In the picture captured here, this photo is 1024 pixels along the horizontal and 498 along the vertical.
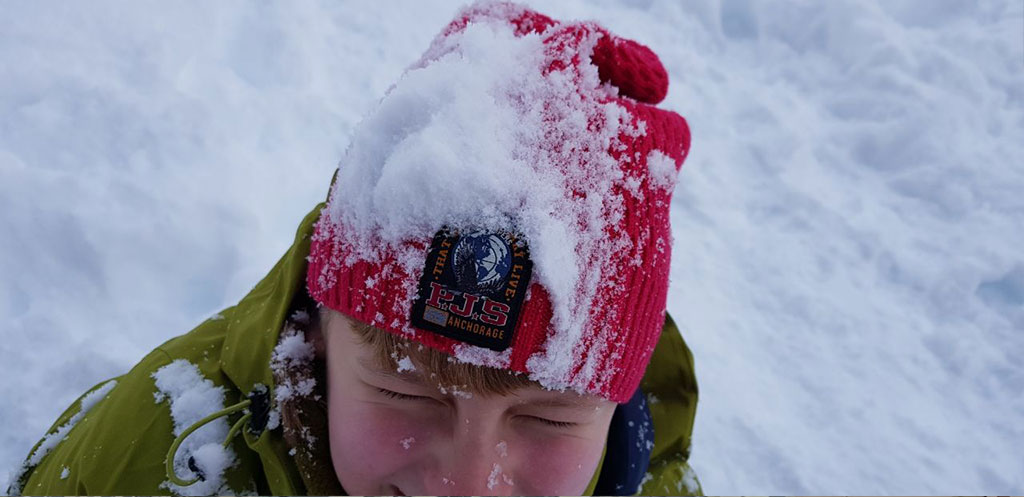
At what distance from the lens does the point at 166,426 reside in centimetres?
113

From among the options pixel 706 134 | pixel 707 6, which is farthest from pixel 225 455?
pixel 707 6

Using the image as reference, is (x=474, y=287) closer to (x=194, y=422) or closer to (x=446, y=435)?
(x=446, y=435)

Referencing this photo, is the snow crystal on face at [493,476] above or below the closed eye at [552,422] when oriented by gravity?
below

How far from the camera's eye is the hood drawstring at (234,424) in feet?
3.40

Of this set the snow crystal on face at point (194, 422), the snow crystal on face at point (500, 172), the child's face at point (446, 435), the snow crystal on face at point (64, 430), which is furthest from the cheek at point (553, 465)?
the snow crystal on face at point (64, 430)

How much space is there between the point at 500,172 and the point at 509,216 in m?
0.06

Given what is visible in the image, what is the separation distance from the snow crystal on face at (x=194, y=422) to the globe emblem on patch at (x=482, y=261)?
602 millimetres

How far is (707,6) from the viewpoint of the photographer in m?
3.16

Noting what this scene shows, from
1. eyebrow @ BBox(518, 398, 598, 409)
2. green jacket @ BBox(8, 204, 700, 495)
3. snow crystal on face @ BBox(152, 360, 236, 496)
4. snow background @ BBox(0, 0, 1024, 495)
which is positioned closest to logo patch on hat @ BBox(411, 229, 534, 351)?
eyebrow @ BBox(518, 398, 598, 409)

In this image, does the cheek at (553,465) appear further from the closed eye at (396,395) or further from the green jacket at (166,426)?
the green jacket at (166,426)

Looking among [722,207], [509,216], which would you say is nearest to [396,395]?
[509,216]

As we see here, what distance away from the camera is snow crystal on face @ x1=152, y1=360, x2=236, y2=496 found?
1094 millimetres

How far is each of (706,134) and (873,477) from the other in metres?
1.43

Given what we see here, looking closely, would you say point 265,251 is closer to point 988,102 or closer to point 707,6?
point 707,6
